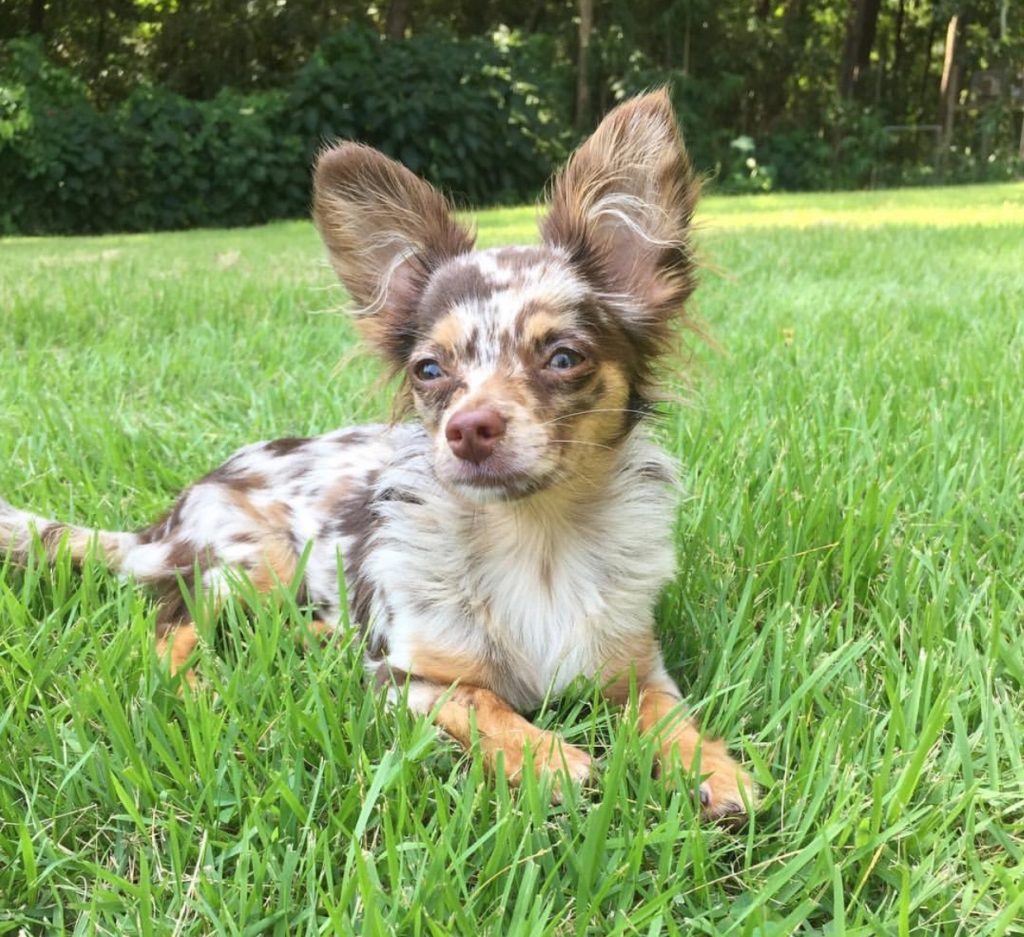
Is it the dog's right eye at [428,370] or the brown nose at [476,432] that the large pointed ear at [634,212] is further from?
the brown nose at [476,432]

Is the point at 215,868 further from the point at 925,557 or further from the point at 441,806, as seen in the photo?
the point at 925,557

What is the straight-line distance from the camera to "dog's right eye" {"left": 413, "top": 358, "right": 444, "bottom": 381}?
2074 mm

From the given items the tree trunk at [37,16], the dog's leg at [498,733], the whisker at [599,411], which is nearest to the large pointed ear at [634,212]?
the whisker at [599,411]

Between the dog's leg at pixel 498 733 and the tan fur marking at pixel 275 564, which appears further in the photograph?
the tan fur marking at pixel 275 564

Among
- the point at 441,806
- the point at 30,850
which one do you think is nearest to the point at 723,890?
the point at 441,806

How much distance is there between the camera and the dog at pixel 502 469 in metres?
1.89

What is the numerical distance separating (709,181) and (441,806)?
149 centimetres

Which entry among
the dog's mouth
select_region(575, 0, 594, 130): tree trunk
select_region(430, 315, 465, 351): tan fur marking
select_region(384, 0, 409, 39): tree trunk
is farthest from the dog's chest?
select_region(384, 0, 409, 39): tree trunk

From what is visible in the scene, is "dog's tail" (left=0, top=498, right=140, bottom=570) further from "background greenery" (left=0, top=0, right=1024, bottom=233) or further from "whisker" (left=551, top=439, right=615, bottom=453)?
"background greenery" (left=0, top=0, right=1024, bottom=233)

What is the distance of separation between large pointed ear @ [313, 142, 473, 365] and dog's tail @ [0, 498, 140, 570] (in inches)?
33.2

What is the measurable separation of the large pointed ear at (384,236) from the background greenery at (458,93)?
14367mm

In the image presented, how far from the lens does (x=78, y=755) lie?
1.62 metres

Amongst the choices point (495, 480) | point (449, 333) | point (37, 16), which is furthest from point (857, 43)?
point (495, 480)

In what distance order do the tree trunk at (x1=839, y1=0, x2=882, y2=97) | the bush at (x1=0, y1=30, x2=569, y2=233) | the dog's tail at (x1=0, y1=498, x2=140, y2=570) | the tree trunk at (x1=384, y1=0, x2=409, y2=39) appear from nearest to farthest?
the dog's tail at (x1=0, y1=498, x2=140, y2=570)
the bush at (x1=0, y1=30, x2=569, y2=233)
the tree trunk at (x1=384, y1=0, x2=409, y2=39)
the tree trunk at (x1=839, y1=0, x2=882, y2=97)
